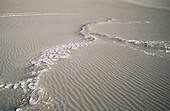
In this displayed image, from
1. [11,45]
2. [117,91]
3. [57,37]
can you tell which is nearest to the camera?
[117,91]

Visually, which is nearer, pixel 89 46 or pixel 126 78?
pixel 126 78

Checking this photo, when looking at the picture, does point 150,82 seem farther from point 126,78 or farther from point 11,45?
point 11,45

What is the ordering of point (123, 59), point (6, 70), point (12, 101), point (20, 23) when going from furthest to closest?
point (20, 23) → point (123, 59) → point (6, 70) → point (12, 101)

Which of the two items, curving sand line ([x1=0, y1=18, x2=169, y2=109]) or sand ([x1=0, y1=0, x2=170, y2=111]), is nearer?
sand ([x1=0, y1=0, x2=170, y2=111])

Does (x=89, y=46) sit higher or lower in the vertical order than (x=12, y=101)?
higher

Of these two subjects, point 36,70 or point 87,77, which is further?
point 36,70

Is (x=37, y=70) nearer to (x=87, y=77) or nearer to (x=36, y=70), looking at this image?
(x=36, y=70)

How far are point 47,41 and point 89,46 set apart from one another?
10.0ft

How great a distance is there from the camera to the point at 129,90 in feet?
12.5

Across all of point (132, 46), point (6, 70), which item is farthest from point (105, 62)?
point (6, 70)

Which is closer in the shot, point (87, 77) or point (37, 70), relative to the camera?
point (87, 77)

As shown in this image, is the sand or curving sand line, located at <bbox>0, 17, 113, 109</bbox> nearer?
the sand

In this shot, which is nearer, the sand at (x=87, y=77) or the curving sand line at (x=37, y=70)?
the sand at (x=87, y=77)

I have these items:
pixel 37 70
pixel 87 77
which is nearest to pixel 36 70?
pixel 37 70
